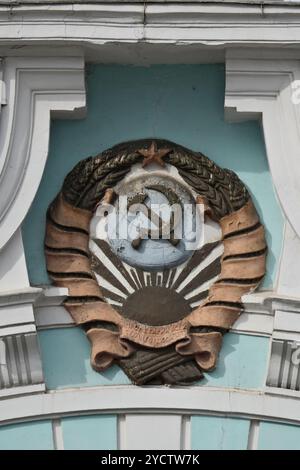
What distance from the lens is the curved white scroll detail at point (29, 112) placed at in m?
5.79

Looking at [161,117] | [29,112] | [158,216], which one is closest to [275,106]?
[161,117]

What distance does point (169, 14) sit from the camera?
5.77 m

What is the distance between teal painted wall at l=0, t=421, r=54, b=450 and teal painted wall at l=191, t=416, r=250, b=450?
534 mm

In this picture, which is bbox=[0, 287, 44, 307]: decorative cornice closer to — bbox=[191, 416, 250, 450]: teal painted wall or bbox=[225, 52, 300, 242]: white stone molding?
bbox=[191, 416, 250, 450]: teal painted wall

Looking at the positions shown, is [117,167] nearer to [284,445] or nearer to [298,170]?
[298,170]

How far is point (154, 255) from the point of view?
5871mm

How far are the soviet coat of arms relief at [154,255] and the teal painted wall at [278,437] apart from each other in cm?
32

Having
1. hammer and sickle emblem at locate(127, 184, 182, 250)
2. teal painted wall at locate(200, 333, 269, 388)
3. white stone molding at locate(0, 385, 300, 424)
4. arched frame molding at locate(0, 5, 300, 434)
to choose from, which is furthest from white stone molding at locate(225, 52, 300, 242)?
white stone molding at locate(0, 385, 300, 424)

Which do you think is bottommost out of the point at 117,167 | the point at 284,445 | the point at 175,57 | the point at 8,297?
the point at 284,445

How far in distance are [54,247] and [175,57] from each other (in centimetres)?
85

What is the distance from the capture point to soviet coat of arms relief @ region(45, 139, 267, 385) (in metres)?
5.79

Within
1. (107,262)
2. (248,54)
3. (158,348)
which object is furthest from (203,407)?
(248,54)

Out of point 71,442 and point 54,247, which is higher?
point 54,247

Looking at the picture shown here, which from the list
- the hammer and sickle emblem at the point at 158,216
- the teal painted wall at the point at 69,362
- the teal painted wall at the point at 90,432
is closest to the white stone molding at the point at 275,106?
the hammer and sickle emblem at the point at 158,216
